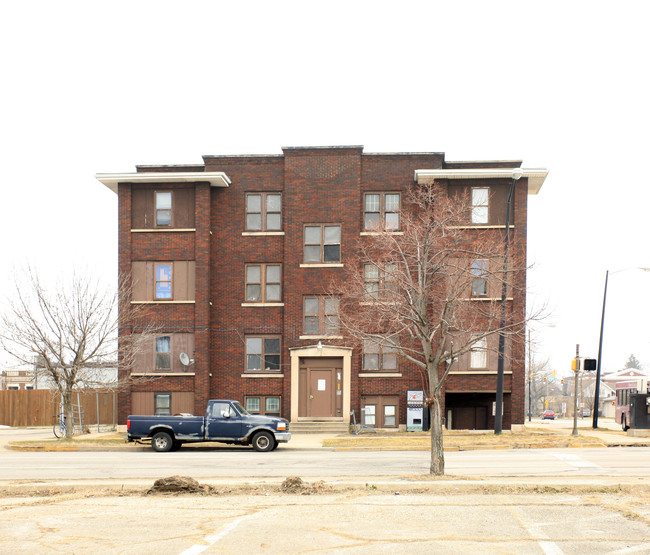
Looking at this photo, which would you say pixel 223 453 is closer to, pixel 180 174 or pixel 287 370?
pixel 287 370

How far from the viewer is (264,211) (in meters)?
34.8

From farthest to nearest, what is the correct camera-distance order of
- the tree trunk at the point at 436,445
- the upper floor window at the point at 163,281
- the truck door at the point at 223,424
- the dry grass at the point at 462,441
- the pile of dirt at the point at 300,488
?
the upper floor window at the point at 163,281 → the dry grass at the point at 462,441 → the truck door at the point at 223,424 → the tree trunk at the point at 436,445 → the pile of dirt at the point at 300,488

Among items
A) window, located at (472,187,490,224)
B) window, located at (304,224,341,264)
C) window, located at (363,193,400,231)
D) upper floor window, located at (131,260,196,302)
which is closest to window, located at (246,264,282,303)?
window, located at (304,224,341,264)

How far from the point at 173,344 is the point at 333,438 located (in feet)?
28.9

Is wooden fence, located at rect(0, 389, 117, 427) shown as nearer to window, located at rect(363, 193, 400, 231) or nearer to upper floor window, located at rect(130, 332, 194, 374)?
upper floor window, located at rect(130, 332, 194, 374)

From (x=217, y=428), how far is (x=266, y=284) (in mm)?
10470

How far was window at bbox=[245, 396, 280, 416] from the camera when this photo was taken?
113 feet

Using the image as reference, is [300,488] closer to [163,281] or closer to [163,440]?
[163,440]

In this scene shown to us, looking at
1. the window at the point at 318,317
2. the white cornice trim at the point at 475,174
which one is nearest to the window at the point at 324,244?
the window at the point at 318,317

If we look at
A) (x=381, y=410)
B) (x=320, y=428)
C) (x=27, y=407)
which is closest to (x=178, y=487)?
(x=320, y=428)

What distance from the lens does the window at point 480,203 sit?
3353 cm

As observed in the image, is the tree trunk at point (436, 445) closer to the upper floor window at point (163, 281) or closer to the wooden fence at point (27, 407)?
the upper floor window at point (163, 281)

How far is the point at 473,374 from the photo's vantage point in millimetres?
33219

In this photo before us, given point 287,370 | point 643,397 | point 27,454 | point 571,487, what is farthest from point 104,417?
point 571,487
